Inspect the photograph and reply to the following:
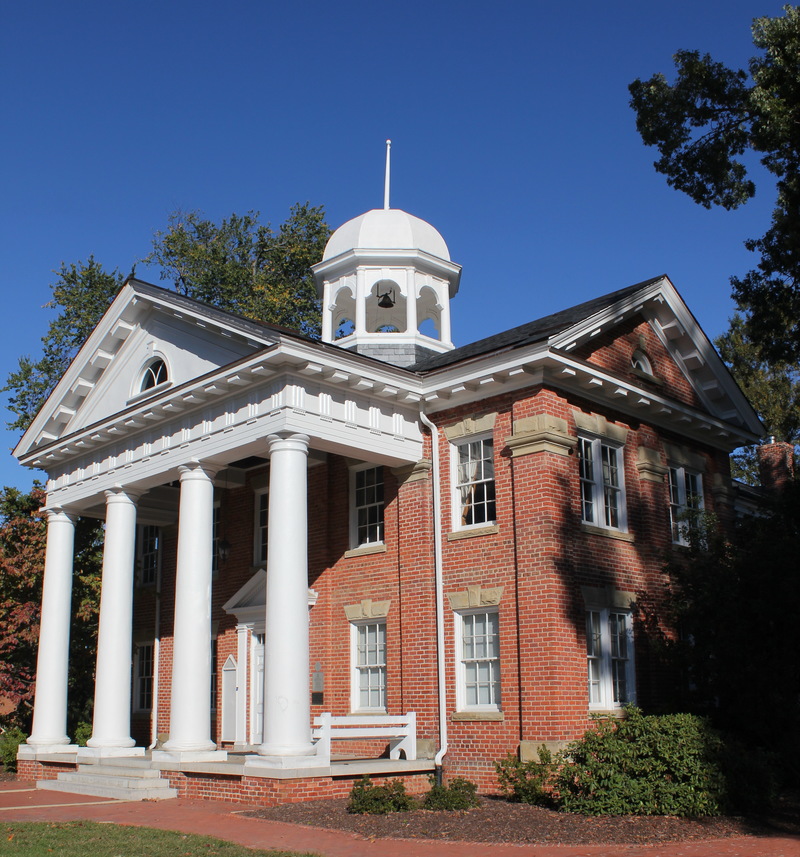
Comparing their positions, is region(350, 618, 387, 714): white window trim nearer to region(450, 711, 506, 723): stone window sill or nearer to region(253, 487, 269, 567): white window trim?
region(450, 711, 506, 723): stone window sill

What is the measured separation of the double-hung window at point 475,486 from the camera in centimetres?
1769

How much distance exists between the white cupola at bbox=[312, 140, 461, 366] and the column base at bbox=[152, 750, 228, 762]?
9.52 metres

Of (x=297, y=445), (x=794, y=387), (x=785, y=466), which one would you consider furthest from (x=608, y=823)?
(x=794, y=387)

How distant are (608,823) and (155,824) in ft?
20.0

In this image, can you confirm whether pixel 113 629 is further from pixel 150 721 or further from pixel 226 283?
pixel 226 283

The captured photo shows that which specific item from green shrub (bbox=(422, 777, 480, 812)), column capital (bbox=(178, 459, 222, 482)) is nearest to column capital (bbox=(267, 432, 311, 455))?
column capital (bbox=(178, 459, 222, 482))

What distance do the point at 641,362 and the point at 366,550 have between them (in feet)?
22.8

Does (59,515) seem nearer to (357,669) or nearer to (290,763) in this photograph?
(357,669)

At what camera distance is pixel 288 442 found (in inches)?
641

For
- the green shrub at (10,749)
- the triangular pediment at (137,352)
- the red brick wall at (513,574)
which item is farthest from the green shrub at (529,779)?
the green shrub at (10,749)

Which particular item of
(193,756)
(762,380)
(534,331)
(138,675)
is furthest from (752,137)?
(762,380)

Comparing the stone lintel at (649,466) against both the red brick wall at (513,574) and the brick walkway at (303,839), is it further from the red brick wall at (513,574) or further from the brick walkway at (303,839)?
the brick walkway at (303,839)

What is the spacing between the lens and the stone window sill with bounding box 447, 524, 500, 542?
17188mm

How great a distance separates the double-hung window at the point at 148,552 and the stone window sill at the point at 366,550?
304 inches
